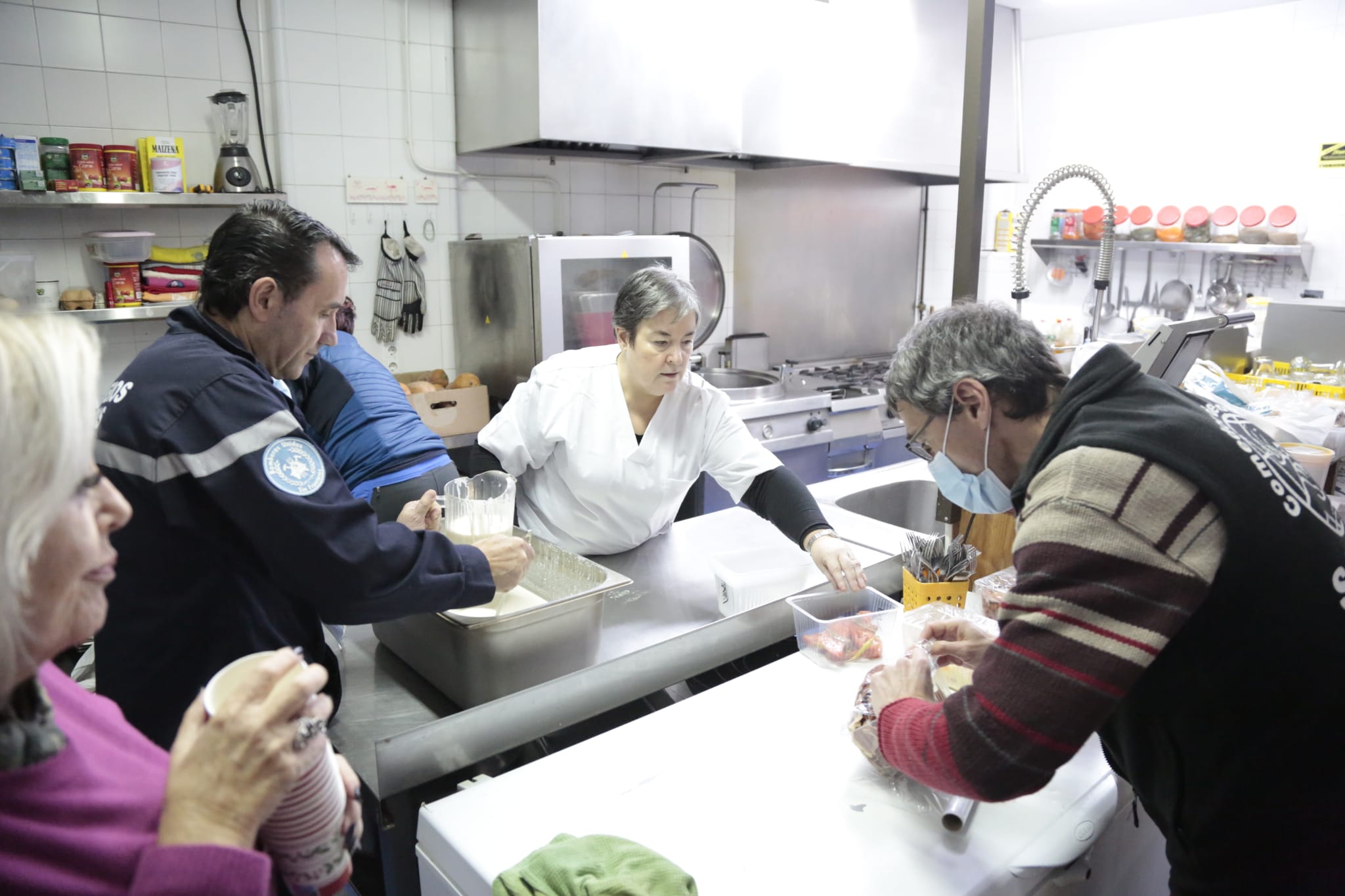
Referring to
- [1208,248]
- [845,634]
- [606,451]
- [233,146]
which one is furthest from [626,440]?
[1208,248]

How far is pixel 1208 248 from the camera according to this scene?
4559 millimetres

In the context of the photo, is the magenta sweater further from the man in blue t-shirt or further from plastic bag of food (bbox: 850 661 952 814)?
the man in blue t-shirt

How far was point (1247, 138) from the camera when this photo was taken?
4.64 m

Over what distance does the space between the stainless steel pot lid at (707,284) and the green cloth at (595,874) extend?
3.50 m

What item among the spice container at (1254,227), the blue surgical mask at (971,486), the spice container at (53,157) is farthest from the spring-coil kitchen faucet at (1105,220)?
the spice container at (53,157)

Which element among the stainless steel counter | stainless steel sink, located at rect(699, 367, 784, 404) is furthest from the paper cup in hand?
stainless steel sink, located at rect(699, 367, 784, 404)

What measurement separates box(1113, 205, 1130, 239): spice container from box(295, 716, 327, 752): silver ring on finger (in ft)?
17.3

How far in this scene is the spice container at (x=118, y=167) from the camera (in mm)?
2812

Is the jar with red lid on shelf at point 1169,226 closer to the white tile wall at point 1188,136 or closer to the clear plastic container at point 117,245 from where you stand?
the white tile wall at point 1188,136

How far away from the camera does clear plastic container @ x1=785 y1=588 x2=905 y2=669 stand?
160 cm

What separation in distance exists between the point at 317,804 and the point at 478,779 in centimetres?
56

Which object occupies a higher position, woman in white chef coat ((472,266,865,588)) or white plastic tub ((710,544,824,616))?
woman in white chef coat ((472,266,865,588))

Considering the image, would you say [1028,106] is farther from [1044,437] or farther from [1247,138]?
[1044,437]

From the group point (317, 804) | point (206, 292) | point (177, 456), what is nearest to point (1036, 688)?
point (317, 804)
